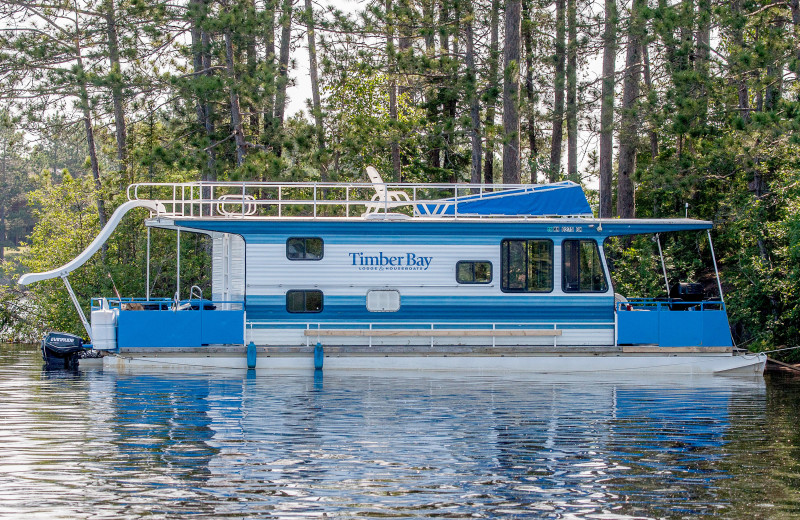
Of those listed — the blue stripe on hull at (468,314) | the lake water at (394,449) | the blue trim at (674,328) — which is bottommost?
the lake water at (394,449)

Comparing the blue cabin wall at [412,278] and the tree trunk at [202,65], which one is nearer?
the blue cabin wall at [412,278]

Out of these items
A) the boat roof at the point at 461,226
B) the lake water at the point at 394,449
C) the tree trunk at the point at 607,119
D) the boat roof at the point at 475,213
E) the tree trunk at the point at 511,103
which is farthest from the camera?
the tree trunk at the point at 607,119

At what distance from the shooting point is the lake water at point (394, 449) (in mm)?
9188

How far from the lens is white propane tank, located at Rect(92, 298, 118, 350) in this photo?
18.7m

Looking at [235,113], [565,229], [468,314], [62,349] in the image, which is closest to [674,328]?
[565,229]

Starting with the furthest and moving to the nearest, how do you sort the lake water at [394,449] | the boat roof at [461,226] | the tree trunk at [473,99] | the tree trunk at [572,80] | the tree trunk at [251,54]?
A: the tree trunk at [572,80] → the tree trunk at [473,99] → the tree trunk at [251,54] → the boat roof at [461,226] → the lake water at [394,449]

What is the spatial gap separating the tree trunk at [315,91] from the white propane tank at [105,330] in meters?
10.0

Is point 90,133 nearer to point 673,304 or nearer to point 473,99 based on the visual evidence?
point 473,99

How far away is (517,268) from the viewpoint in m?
19.4

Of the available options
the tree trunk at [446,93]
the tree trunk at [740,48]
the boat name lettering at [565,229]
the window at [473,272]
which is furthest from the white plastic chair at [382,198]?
the tree trunk at [740,48]

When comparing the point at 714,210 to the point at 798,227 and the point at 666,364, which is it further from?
the point at 666,364

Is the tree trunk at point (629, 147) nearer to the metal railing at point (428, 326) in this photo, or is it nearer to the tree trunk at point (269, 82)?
the tree trunk at point (269, 82)

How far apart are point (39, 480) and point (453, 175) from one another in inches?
1064

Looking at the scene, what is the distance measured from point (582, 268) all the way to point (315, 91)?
19284 mm
